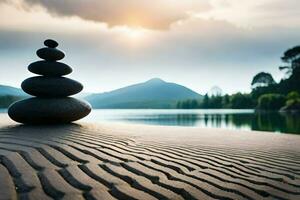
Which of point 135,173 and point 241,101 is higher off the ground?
point 241,101

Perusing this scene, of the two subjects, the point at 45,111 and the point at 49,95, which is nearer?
the point at 45,111

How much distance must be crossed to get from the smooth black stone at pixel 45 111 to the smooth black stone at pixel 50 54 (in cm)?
165

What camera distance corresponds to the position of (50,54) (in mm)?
11539

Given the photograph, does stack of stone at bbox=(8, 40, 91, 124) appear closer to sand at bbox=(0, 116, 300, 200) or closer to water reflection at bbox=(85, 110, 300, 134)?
sand at bbox=(0, 116, 300, 200)

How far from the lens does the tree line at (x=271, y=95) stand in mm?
74812

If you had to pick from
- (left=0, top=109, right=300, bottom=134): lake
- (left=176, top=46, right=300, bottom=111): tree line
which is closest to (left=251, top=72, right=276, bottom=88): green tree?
(left=176, top=46, right=300, bottom=111): tree line

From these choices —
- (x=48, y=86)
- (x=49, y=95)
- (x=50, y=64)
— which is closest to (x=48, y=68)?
(x=50, y=64)

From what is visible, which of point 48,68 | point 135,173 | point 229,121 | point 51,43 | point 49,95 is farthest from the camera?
point 229,121

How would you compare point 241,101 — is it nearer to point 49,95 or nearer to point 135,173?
point 49,95

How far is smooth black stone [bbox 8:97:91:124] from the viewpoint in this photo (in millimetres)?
10414

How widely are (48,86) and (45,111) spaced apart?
39.3 inches

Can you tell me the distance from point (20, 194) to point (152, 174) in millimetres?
1575

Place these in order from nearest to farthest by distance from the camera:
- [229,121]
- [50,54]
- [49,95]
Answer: [49,95] → [50,54] → [229,121]

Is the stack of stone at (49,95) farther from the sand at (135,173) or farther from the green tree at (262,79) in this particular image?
the green tree at (262,79)
